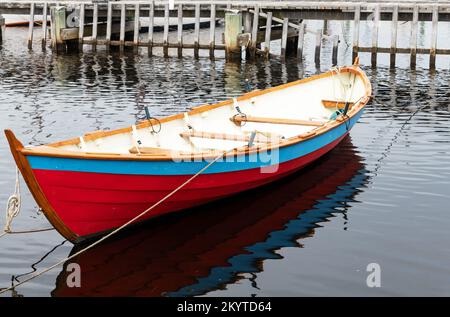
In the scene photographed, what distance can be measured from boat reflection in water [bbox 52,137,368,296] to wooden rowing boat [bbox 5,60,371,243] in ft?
1.20

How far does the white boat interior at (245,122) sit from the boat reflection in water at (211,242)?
4.58 feet

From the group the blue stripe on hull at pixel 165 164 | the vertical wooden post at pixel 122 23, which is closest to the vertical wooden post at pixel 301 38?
the vertical wooden post at pixel 122 23

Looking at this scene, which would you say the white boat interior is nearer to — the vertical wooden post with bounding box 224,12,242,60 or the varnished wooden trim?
the varnished wooden trim

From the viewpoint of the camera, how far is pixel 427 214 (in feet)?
48.6

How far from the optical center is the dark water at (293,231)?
1171 centimetres

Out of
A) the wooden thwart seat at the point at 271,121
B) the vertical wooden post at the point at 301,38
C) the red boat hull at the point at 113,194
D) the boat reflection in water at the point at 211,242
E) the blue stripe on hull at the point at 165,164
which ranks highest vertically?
the vertical wooden post at the point at 301,38

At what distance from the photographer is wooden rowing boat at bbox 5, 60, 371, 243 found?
40.3 feet

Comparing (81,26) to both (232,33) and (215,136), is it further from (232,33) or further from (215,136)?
(215,136)

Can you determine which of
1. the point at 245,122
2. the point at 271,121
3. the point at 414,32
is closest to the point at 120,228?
the point at 271,121

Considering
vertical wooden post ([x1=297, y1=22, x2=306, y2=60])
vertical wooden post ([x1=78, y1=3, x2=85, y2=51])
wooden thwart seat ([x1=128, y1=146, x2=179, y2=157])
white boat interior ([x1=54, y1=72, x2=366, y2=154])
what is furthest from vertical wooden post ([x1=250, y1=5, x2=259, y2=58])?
wooden thwart seat ([x1=128, y1=146, x2=179, y2=157])

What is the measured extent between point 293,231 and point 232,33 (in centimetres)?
2555

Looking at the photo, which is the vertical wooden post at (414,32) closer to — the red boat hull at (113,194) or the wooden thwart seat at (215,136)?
the wooden thwart seat at (215,136)

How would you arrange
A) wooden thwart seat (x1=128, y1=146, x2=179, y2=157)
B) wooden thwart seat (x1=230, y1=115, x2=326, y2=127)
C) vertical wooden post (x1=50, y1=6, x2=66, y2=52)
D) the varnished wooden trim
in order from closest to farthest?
the varnished wooden trim
wooden thwart seat (x1=128, y1=146, x2=179, y2=157)
wooden thwart seat (x1=230, y1=115, x2=326, y2=127)
vertical wooden post (x1=50, y1=6, x2=66, y2=52)
